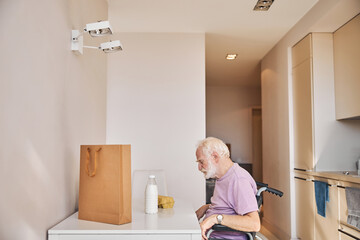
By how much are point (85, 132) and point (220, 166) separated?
1.05 m

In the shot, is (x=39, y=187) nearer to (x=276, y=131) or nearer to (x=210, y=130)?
(x=276, y=131)

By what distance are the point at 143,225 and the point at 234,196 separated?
21.8 inches

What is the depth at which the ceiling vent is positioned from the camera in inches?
126

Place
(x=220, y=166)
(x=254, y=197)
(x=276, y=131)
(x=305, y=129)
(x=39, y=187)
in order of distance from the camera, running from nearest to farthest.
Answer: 1. (x=39, y=187)
2. (x=254, y=197)
3. (x=220, y=166)
4. (x=305, y=129)
5. (x=276, y=131)

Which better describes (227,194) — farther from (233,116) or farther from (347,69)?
(233,116)

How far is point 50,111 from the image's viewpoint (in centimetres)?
178

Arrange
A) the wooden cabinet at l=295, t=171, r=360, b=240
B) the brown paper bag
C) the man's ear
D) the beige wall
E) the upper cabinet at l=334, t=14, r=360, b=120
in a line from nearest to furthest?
1. the beige wall
2. the brown paper bag
3. the man's ear
4. the wooden cabinet at l=295, t=171, r=360, b=240
5. the upper cabinet at l=334, t=14, r=360, b=120

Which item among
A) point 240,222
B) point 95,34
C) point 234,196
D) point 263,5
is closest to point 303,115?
point 263,5

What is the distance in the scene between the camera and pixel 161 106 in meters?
3.85

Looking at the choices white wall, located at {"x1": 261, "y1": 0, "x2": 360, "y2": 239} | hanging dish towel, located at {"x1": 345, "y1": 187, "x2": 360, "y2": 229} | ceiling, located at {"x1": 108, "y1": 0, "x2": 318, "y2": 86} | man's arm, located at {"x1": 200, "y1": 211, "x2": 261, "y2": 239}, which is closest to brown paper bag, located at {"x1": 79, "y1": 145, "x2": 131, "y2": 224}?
man's arm, located at {"x1": 200, "y1": 211, "x2": 261, "y2": 239}

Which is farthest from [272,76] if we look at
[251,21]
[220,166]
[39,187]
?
[39,187]

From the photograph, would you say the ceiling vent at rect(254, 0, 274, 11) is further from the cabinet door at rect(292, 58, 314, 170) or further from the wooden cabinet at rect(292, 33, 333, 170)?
the cabinet door at rect(292, 58, 314, 170)

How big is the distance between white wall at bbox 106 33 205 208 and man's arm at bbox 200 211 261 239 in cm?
187

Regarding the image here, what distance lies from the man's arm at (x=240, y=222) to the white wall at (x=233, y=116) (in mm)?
5577
